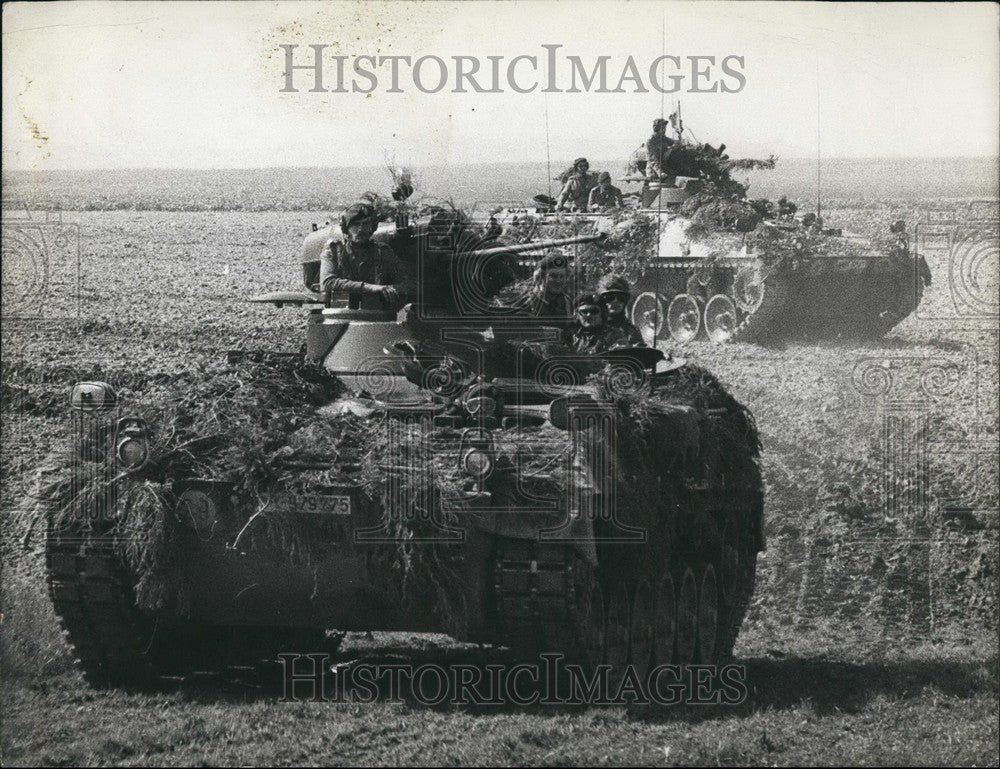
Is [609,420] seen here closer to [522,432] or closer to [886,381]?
[522,432]

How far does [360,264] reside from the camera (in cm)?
1227

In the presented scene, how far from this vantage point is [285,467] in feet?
32.6

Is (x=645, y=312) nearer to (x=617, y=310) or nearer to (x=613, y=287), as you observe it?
(x=613, y=287)

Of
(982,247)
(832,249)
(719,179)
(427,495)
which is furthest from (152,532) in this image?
(719,179)

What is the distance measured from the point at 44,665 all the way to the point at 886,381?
13.8 metres

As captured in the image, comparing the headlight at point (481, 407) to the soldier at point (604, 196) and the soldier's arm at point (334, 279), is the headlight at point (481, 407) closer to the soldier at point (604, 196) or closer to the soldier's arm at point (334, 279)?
the soldier's arm at point (334, 279)

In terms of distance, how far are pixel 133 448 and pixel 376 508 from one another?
1.52 m

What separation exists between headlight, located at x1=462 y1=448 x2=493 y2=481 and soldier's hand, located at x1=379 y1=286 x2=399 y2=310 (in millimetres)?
2541

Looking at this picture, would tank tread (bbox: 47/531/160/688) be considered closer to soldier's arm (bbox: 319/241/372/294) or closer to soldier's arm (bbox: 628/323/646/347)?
soldier's arm (bbox: 319/241/372/294)

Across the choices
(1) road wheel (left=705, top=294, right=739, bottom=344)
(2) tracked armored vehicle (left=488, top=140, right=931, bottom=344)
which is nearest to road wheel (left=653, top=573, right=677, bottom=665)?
(2) tracked armored vehicle (left=488, top=140, right=931, bottom=344)

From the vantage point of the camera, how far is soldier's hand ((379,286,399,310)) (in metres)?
12.0

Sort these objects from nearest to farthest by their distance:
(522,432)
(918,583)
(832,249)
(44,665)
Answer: (522,432), (44,665), (918,583), (832,249)

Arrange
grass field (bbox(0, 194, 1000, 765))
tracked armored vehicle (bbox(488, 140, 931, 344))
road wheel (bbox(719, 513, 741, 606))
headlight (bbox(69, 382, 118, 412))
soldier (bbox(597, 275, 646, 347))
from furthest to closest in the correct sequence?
tracked armored vehicle (bbox(488, 140, 931, 344)) < road wheel (bbox(719, 513, 741, 606)) < soldier (bbox(597, 275, 646, 347)) < headlight (bbox(69, 382, 118, 412)) < grass field (bbox(0, 194, 1000, 765))

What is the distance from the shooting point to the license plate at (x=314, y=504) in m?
9.77
